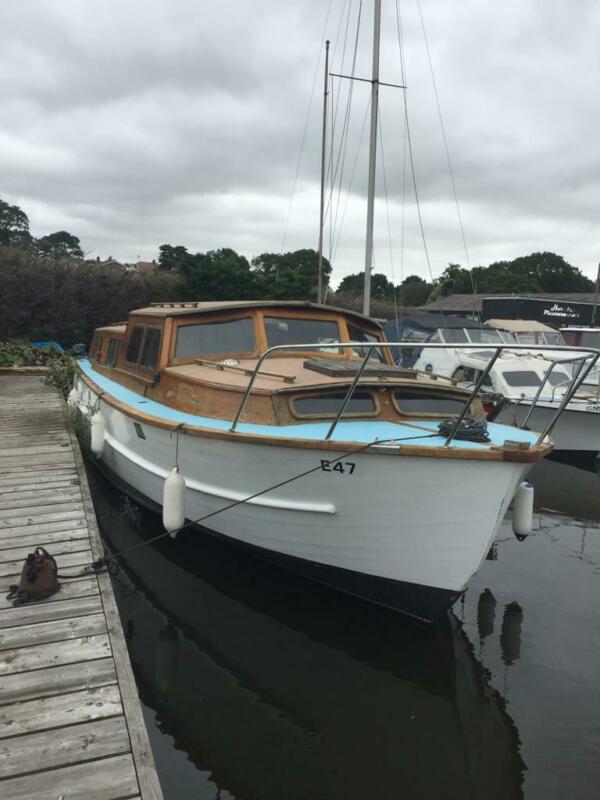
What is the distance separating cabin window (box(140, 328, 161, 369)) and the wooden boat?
42 mm

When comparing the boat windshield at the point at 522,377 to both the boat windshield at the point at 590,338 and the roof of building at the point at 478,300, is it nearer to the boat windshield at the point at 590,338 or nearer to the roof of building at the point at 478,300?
the boat windshield at the point at 590,338

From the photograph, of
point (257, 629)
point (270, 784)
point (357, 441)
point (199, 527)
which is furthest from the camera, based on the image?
point (199, 527)

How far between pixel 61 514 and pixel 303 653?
2.63 metres

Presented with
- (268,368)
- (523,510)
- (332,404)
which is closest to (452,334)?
(268,368)

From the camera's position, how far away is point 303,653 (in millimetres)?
4703

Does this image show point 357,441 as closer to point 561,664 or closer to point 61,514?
point 561,664

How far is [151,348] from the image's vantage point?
7.13 m

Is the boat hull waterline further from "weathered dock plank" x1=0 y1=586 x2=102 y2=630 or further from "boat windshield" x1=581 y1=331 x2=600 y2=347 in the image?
"boat windshield" x1=581 y1=331 x2=600 y2=347

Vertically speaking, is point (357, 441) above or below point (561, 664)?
above

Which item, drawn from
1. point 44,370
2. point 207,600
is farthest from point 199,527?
point 44,370

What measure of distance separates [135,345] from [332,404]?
12.0ft

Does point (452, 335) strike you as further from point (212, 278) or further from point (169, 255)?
point (169, 255)

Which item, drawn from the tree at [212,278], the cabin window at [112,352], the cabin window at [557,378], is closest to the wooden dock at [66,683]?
the cabin window at [112,352]

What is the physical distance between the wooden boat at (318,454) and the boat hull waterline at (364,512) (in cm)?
1
